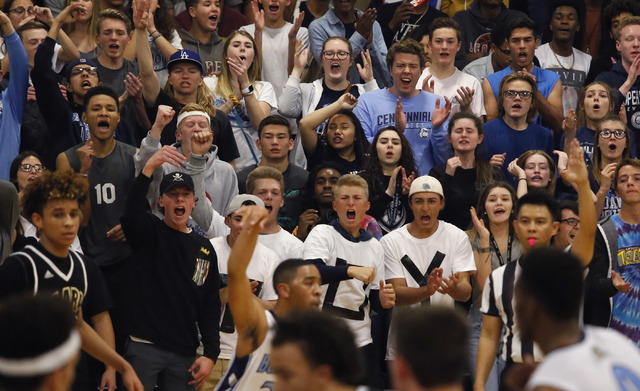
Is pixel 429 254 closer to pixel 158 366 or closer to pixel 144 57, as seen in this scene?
pixel 158 366

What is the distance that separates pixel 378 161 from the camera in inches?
378

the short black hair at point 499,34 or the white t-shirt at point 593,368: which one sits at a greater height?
the short black hair at point 499,34

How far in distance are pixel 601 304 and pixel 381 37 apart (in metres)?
4.72

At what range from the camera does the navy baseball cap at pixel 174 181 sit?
313 inches

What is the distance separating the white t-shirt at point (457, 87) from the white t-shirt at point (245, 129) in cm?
176

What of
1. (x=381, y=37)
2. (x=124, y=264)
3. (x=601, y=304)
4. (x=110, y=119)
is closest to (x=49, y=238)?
(x=124, y=264)

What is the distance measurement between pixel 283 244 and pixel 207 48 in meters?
3.52

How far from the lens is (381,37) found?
39.0 ft

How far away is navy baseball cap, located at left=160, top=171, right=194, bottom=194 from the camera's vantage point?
7.94 metres

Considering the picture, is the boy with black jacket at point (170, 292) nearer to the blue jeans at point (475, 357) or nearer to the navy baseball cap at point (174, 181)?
the navy baseball cap at point (174, 181)

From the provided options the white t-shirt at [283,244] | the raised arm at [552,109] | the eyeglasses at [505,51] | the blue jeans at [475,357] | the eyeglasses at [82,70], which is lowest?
the blue jeans at [475,357]

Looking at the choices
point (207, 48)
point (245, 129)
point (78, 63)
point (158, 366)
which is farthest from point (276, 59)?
point (158, 366)

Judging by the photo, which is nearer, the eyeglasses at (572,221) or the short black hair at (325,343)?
the short black hair at (325,343)

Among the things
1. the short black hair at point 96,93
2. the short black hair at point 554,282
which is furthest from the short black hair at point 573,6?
the short black hair at point 554,282
